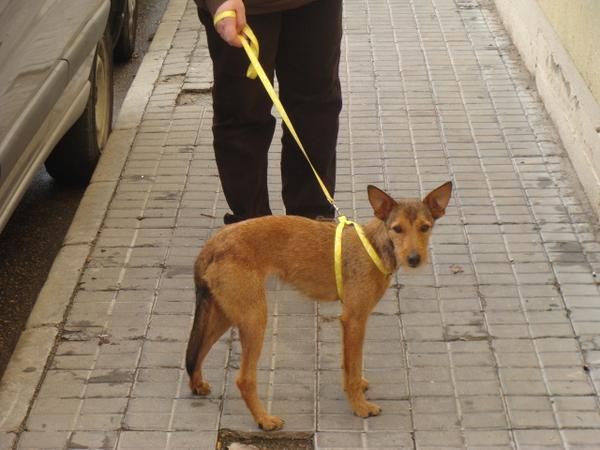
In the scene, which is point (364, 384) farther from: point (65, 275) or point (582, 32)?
point (582, 32)

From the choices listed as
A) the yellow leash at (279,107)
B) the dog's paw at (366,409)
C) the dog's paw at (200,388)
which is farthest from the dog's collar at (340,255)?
the dog's paw at (200,388)

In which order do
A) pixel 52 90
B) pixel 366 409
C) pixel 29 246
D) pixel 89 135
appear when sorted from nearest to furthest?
pixel 366 409, pixel 52 90, pixel 29 246, pixel 89 135

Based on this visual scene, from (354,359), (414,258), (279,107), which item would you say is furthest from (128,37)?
(414,258)

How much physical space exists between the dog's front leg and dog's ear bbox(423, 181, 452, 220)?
20.1 inches

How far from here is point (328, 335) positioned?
5.42m

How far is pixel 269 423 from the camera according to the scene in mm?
4703

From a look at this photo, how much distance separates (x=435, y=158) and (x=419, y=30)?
2.65 m

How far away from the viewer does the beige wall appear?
22.3 feet

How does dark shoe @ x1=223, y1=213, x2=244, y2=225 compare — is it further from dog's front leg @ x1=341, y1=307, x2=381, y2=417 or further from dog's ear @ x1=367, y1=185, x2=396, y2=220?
dog's ear @ x1=367, y1=185, x2=396, y2=220

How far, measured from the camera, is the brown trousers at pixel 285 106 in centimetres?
548

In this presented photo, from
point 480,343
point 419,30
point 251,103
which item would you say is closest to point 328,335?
point 480,343

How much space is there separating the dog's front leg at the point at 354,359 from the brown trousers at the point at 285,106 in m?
1.29

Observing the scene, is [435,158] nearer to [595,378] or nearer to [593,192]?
[593,192]

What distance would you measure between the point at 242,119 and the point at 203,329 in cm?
134
